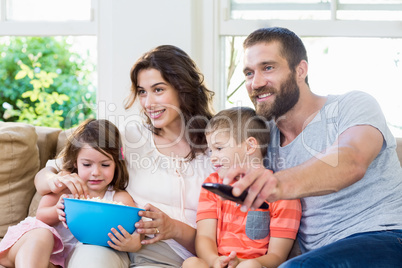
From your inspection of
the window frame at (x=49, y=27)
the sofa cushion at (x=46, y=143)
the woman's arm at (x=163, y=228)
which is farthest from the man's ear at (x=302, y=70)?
the window frame at (x=49, y=27)

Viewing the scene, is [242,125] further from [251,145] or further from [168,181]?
[168,181]

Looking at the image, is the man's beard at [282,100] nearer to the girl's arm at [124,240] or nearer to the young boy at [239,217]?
the young boy at [239,217]

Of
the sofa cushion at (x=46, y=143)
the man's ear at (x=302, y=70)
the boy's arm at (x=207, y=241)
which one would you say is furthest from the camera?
the sofa cushion at (x=46, y=143)

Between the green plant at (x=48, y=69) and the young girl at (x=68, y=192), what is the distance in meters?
2.59

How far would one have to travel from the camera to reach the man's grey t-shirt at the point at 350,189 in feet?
6.09

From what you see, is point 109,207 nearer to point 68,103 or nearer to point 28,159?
point 28,159

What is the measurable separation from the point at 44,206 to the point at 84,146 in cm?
28

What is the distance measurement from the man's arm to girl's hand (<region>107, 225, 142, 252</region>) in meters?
0.72

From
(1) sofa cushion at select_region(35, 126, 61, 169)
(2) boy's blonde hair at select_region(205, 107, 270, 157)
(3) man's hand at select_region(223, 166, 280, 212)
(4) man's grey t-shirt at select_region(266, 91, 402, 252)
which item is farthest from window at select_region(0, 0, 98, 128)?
(3) man's hand at select_region(223, 166, 280, 212)

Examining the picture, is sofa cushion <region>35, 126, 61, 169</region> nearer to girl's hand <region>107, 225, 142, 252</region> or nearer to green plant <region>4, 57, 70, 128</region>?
girl's hand <region>107, 225, 142, 252</region>

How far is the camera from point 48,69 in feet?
15.7

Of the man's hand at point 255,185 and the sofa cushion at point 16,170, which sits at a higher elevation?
the man's hand at point 255,185

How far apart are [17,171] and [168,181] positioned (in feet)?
2.33

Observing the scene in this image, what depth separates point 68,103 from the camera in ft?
15.9
